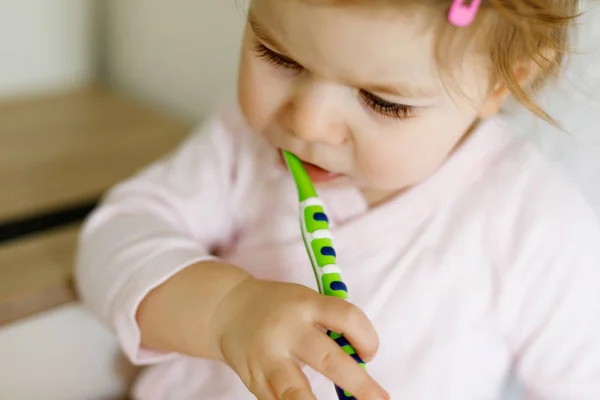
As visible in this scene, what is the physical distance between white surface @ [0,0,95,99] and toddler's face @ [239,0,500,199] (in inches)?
23.9

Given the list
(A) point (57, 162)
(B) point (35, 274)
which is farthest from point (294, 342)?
(A) point (57, 162)

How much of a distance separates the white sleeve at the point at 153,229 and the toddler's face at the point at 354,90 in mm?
136

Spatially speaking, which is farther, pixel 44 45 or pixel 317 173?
pixel 44 45

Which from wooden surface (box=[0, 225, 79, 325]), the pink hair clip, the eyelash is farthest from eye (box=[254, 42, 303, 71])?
wooden surface (box=[0, 225, 79, 325])

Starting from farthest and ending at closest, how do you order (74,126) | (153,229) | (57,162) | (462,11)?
(74,126)
(57,162)
(153,229)
(462,11)

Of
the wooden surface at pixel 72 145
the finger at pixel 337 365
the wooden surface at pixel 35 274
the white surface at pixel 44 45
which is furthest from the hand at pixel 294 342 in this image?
the white surface at pixel 44 45

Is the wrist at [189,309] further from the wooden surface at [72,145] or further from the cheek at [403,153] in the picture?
the wooden surface at [72,145]

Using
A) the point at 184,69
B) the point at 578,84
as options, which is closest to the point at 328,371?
the point at 578,84

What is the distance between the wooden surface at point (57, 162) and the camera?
0.66 m

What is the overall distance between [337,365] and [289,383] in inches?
1.3

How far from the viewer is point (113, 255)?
23.7 inches

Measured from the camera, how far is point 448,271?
1.82ft

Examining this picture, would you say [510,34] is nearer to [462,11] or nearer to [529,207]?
[462,11]

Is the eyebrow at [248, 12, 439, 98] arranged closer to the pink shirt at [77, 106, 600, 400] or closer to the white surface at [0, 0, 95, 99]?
the pink shirt at [77, 106, 600, 400]
